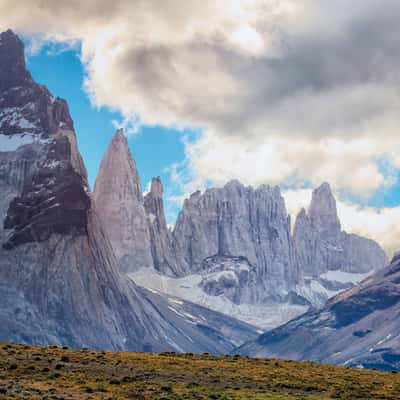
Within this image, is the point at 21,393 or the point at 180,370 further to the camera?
the point at 180,370

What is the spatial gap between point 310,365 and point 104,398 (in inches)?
1637

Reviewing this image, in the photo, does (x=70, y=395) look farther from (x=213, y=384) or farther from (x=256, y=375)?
(x=256, y=375)

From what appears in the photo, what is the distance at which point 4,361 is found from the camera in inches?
3620

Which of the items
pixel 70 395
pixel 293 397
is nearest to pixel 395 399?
pixel 293 397

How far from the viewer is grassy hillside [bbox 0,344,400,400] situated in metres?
80.3

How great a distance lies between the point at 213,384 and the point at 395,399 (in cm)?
1759

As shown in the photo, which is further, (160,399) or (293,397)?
(293,397)

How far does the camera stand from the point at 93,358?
100000mm

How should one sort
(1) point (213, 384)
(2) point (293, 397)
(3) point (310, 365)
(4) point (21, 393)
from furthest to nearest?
(3) point (310, 365) < (1) point (213, 384) < (2) point (293, 397) < (4) point (21, 393)

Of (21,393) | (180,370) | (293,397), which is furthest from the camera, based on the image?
(180,370)

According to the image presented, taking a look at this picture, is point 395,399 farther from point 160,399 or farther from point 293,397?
point 160,399

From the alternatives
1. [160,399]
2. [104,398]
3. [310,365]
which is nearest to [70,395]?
[104,398]

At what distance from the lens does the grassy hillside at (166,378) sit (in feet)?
263

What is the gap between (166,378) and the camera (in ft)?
296
